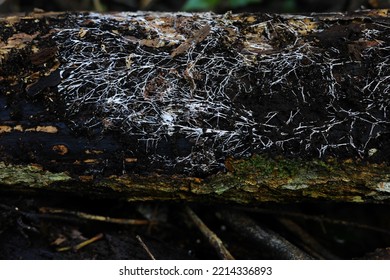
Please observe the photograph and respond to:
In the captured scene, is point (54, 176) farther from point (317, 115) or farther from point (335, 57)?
point (335, 57)

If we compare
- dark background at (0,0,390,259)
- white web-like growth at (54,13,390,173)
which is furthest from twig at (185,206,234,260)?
white web-like growth at (54,13,390,173)

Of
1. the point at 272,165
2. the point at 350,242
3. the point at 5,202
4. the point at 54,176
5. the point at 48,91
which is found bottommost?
the point at 350,242

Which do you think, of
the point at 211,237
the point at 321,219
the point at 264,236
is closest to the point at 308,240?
the point at 321,219

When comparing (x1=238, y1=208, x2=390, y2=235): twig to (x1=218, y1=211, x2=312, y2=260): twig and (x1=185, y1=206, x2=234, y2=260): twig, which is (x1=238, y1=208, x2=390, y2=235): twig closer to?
(x1=218, y1=211, x2=312, y2=260): twig
